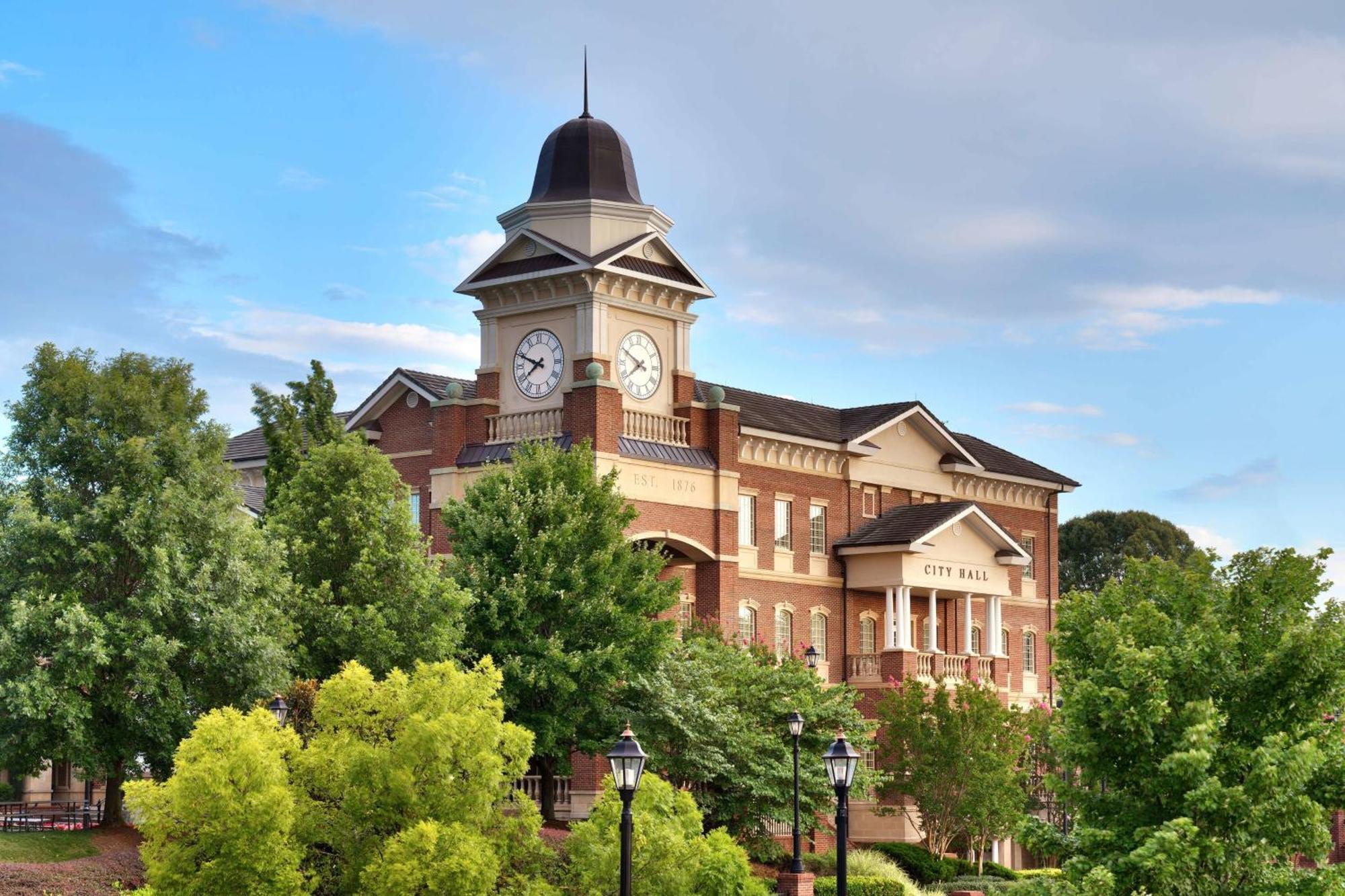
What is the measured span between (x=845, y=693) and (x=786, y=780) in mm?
4285

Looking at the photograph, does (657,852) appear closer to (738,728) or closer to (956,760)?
(738,728)

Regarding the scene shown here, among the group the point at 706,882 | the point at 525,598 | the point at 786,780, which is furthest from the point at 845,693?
the point at 706,882

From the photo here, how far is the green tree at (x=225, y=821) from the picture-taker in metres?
27.8

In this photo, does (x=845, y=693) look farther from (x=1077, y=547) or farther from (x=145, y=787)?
(x=1077, y=547)

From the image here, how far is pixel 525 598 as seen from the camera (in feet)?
139

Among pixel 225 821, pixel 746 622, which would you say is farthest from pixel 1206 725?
pixel 746 622

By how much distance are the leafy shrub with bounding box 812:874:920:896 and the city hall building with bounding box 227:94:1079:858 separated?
6.95m

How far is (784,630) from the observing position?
56.7 meters

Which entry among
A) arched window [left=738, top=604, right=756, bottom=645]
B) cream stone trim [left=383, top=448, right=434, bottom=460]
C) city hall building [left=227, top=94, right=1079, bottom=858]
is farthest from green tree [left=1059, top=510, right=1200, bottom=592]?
cream stone trim [left=383, top=448, right=434, bottom=460]

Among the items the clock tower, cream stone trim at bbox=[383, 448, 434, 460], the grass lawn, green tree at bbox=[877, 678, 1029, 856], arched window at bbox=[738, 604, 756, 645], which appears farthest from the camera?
cream stone trim at bbox=[383, 448, 434, 460]

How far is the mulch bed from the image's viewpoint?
32469 mm

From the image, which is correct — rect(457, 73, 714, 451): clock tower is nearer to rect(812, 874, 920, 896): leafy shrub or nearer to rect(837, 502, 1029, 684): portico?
rect(837, 502, 1029, 684): portico

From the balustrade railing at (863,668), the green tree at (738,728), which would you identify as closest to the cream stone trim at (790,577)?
the balustrade railing at (863,668)

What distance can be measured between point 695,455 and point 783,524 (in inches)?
243
